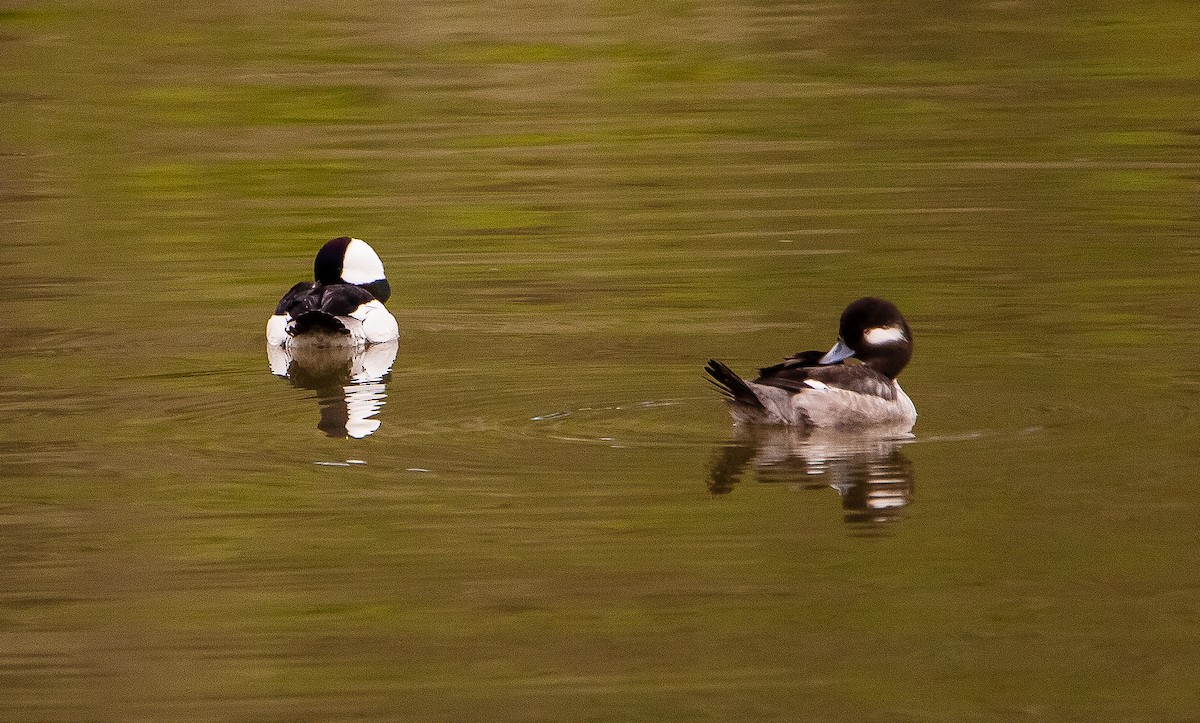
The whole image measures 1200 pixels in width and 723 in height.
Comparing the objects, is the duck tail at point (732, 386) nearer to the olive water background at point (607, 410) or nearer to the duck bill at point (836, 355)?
the olive water background at point (607, 410)

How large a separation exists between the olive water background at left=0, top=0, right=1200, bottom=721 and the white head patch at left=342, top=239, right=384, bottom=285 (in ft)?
1.37

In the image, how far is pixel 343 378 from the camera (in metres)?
11.1

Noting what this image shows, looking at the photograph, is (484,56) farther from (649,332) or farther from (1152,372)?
(1152,372)

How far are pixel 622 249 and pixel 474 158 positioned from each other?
4.38 metres

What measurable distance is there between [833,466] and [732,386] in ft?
1.70

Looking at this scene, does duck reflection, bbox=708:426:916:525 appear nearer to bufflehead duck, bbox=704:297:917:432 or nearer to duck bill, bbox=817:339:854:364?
bufflehead duck, bbox=704:297:917:432

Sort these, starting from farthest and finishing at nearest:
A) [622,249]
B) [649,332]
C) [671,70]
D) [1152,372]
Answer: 1. [671,70]
2. [622,249]
3. [649,332]
4. [1152,372]

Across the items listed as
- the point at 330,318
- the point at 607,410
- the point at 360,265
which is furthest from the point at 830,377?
the point at 360,265

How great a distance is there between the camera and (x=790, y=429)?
8.88 m

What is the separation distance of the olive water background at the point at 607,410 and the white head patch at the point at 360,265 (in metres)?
0.42

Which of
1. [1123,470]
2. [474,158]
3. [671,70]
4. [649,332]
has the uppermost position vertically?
[671,70]

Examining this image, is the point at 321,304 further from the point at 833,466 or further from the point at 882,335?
the point at 833,466

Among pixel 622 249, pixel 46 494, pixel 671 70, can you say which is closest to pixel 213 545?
pixel 46 494

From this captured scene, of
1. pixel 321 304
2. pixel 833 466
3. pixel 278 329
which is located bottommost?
pixel 833 466
